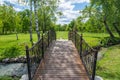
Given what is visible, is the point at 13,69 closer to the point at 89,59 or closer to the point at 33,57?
the point at 33,57

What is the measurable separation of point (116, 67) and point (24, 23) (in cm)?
3960

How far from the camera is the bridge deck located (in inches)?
273

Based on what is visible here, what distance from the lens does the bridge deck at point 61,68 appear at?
273 inches

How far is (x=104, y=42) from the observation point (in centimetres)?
2202

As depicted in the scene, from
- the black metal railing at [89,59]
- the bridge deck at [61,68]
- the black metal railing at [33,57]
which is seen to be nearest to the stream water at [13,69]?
the bridge deck at [61,68]

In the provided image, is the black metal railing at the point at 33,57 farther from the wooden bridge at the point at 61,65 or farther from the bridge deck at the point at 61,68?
the bridge deck at the point at 61,68

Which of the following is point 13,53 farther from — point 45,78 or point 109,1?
point 109,1

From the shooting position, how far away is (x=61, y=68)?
7867mm

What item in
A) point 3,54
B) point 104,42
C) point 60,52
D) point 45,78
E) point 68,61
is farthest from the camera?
point 104,42

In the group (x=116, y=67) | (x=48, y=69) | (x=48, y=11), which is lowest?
(x=116, y=67)

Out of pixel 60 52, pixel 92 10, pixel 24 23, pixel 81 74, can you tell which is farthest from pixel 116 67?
pixel 24 23

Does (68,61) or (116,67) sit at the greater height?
(68,61)

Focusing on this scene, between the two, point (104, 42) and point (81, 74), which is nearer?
point (81, 74)

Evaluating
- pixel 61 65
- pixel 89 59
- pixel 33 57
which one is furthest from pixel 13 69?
pixel 89 59
